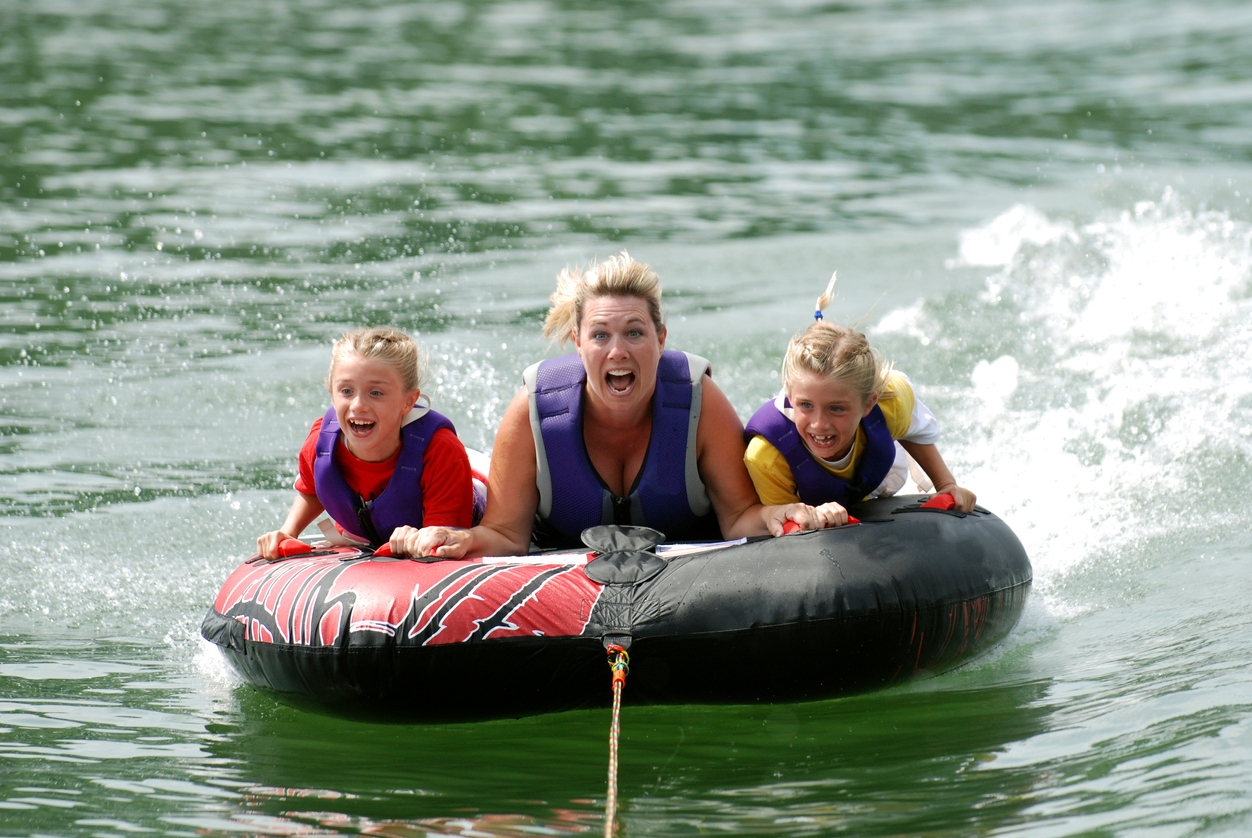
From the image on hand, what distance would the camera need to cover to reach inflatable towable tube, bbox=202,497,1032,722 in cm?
387

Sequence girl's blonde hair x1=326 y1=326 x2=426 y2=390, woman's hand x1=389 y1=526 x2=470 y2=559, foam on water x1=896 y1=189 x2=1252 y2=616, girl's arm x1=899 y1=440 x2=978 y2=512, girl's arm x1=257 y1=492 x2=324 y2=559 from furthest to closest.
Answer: foam on water x1=896 y1=189 x2=1252 y2=616
girl's arm x1=899 y1=440 x2=978 y2=512
girl's arm x1=257 y1=492 x2=324 y2=559
girl's blonde hair x1=326 y1=326 x2=426 y2=390
woman's hand x1=389 y1=526 x2=470 y2=559

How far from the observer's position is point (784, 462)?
4465 millimetres

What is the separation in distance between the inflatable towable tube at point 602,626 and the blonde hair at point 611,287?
0.79 m

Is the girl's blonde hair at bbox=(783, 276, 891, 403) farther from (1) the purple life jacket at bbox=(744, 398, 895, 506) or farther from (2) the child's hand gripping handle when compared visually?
(2) the child's hand gripping handle

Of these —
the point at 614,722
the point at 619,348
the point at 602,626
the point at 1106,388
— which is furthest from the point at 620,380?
the point at 1106,388

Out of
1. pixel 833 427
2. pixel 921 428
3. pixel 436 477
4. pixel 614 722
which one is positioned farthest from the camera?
pixel 921 428

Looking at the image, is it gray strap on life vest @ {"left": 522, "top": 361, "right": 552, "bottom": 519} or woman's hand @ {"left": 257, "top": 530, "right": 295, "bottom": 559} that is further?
woman's hand @ {"left": 257, "top": 530, "right": 295, "bottom": 559}

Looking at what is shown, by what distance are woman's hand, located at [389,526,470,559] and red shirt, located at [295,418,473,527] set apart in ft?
0.46

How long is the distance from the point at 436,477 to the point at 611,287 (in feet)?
2.75

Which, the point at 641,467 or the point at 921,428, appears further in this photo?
the point at 921,428

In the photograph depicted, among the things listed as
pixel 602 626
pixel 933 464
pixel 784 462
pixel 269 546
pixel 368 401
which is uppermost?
pixel 368 401

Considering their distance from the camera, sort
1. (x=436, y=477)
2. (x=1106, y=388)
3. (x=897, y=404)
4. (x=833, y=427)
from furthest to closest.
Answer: (x=1106, y=388)
(x=897, y=404)
(x=436, y=477)
(x=833, y=427)

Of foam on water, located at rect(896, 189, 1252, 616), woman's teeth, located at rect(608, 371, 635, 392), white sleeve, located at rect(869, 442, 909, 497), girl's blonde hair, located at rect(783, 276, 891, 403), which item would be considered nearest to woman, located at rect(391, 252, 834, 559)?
woman's teeth, located at rect(608, 371, 635, 392)

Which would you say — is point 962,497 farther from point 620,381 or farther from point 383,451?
point 383,451
